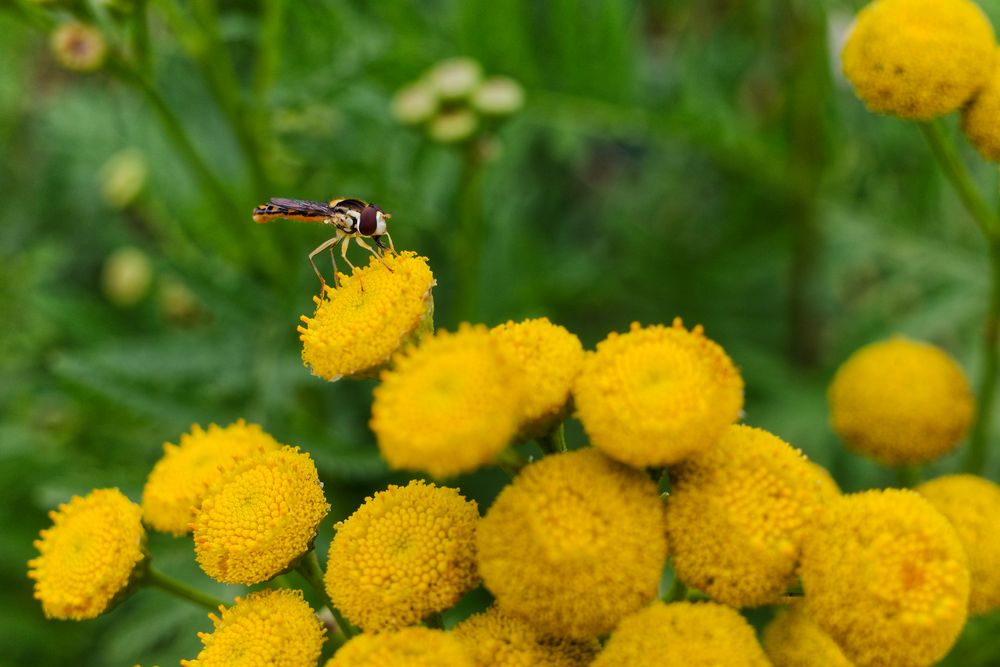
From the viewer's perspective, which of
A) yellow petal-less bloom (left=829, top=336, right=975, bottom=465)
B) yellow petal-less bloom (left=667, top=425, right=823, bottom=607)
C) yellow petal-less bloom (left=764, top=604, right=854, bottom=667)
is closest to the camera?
yellow petal-less bloom (left=667, top=425, right=823, bottom=607)

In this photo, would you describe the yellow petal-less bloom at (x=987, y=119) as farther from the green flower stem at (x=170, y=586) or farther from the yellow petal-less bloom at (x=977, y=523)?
the green flower stem at (x=170, y=586)

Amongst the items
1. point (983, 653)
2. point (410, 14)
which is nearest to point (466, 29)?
point (410, 14)

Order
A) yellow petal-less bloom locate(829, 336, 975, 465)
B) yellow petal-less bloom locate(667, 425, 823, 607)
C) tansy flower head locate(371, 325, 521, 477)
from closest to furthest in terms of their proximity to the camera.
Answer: tansy flower head locate(371, 325, 521, 477)
yellow petal-less bloom locate(667, 425, 823, 607)
yellow petal-less bloom locate(829, 336, 975, 465)

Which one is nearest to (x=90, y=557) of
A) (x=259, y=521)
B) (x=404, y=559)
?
(x=259, y=521)

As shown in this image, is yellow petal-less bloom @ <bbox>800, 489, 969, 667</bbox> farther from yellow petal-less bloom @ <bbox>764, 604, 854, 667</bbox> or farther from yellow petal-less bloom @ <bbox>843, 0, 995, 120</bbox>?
yellow petal-less bloom @ <bbox>843, 0, 995, 120</bbox>

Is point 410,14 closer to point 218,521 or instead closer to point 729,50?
point 729,50

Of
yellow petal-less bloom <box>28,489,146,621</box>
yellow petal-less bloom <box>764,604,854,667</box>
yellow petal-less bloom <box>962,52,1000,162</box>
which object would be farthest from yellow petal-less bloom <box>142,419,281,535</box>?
yellow petal-less bloom <box>962,52,1000,162</box>

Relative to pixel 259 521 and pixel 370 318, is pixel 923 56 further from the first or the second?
pixel 259 521
